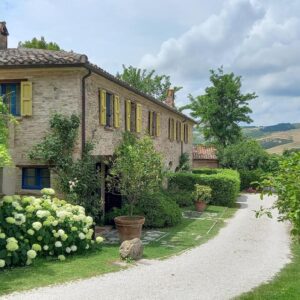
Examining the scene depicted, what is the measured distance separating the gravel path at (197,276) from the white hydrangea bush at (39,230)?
1.82 metres

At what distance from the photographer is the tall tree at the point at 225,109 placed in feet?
141

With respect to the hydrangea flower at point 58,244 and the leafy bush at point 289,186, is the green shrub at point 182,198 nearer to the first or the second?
the hydrangea flower at point 58,244

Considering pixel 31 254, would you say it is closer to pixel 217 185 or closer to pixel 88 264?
pixel 88 264

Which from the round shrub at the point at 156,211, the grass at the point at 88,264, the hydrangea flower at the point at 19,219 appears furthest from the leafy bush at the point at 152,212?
the hydrangea flower at the point at 19,219

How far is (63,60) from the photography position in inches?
513

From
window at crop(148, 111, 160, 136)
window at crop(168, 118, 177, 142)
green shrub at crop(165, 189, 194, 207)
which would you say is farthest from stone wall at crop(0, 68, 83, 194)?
window at crop(168, 118, 177, 142)

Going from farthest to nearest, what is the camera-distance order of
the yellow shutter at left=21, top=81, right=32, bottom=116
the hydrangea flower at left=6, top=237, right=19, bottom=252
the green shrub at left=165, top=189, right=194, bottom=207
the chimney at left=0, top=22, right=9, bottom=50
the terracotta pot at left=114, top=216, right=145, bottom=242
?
the green shrub at left=165, top=189, right=194, bottom=207
the chimney at left=0, top=22, right=9, bottom=50
the yellow shutter at left=21, top=81, right=32, bottom=116
the terracotta pot at left=114, top=216, right=145, bottom=242
the hydrangea flower at left=6, top=237, right=19, bottom=252

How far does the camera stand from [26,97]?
13.7 m

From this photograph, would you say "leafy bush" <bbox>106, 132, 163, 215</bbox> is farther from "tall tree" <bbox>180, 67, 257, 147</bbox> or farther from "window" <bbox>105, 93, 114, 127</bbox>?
"tall tree" <bbox>180, 67, 257, 147</bbox>

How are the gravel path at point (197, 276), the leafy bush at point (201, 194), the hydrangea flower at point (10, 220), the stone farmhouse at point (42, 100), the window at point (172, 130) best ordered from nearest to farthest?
1. the gravel path at point (197, 276)
2. the hydrangea flower at point (10, 220)
3. the stone farmhouse at point (42, 100)
4. the leafy bush at point (201, 194)
5. the window at point (172, 130)

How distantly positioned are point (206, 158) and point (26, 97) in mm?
31133

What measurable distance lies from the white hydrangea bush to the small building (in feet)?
105

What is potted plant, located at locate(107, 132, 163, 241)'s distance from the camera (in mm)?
12609

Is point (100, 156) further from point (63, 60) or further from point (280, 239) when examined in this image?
point (280, 239)
